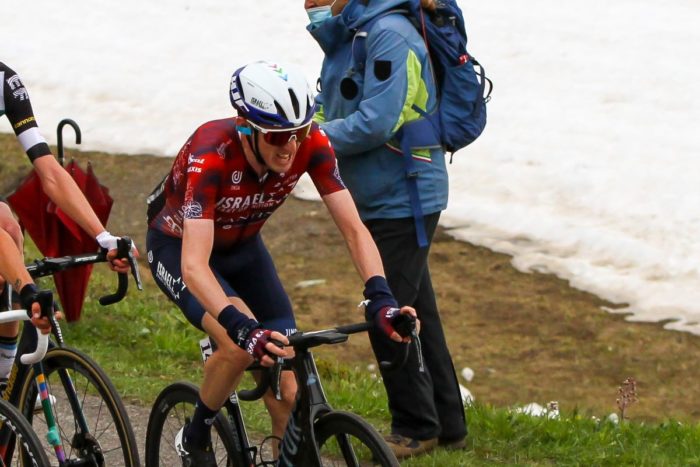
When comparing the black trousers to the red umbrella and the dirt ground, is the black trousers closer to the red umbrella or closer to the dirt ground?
the dirt ground

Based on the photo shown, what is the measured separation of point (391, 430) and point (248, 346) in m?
2.58

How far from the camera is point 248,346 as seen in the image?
4785 millimetres

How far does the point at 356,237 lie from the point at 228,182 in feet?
1.91

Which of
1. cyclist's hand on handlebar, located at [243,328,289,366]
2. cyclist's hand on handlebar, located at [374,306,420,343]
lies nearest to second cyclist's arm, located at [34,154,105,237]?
cyclist's hand on handlebar, located at [243,328,289,366]

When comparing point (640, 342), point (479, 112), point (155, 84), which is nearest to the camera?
point (479, 112)

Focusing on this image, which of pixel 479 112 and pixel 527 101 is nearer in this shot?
pixel 479 112

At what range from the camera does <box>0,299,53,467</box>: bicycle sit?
5245 mm

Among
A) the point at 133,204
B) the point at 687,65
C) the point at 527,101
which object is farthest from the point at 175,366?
the point at 687,65

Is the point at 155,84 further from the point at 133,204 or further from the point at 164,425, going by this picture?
the point at 164,425

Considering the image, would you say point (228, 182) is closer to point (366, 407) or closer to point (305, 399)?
point (305, 399)

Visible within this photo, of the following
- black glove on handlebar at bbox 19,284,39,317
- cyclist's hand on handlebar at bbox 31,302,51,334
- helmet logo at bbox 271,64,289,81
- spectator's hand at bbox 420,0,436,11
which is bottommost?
cyclist's hand on handlebar at bbox 31,302,51,334

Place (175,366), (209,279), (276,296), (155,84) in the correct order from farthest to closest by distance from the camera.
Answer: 1. (155,84)
2. (175,366)
3. (276,296)
4. (209,279)

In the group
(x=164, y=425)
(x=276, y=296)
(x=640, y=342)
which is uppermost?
(x=276, y=296)

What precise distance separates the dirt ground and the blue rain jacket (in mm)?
2752
